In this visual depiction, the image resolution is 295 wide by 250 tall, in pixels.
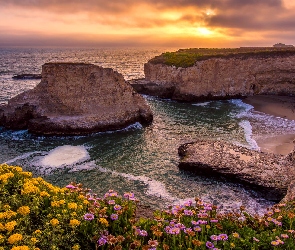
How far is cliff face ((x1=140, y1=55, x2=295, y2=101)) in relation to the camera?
48.5 metres

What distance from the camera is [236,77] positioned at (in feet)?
162

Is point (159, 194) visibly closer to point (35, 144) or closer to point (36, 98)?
point (35, 144)

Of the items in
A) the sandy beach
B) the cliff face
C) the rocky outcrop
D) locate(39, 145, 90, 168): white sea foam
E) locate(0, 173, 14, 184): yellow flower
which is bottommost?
locate(39, 145, 90, 168): white sea foam

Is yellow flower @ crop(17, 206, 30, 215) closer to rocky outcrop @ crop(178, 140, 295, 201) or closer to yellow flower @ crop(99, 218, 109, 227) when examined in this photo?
yellow flower @ crop(99, 218, 109, 227)

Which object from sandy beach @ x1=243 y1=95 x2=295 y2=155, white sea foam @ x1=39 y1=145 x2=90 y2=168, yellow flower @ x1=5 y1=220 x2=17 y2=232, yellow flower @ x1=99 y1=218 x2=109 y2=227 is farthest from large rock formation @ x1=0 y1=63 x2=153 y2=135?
yellow flower @ x1=5 y1=220 x2=17 y2=232

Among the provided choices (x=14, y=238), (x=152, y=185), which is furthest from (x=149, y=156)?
(x=14, y=238)

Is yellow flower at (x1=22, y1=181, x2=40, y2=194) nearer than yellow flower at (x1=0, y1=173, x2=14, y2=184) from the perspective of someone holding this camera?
Yes

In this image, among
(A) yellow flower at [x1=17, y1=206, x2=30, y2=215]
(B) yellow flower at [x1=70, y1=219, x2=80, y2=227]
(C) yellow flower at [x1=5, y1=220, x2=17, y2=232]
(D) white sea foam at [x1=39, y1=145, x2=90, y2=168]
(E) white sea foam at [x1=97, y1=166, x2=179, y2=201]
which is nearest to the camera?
(C) yellow flower at [x1=5, y1=220, x2=17, y2=232]

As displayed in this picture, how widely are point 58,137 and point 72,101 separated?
4303 millimetres

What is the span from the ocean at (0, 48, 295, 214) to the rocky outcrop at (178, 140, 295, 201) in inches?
21.8

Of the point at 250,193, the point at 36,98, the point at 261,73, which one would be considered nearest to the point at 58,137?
the point at 36,98

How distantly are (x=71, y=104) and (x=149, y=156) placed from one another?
11.4 m

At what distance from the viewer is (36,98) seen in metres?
31.4

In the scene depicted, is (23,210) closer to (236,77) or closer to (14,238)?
(14,238)
